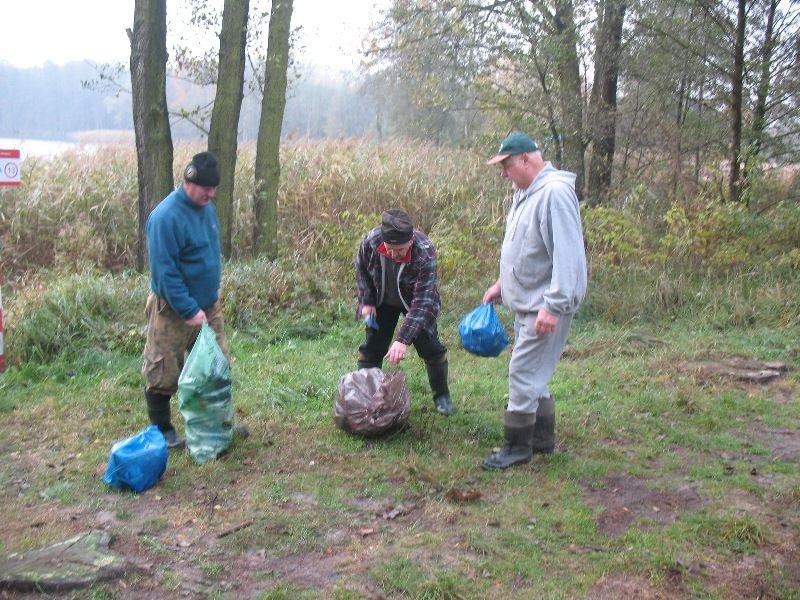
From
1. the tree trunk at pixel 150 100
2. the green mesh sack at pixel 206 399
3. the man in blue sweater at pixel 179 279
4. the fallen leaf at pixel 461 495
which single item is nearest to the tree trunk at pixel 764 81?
the tree trunk at pixel 150 100

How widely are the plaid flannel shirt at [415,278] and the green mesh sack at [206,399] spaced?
3.55 feet

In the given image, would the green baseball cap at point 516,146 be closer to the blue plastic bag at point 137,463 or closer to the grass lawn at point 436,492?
the grass lawn at point 436,492

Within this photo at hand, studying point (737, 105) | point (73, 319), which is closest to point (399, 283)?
point (73, 319)

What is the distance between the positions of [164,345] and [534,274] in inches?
87.9

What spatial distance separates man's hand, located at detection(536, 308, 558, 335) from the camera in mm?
4211

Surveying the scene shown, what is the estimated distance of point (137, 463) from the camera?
4.46 metres

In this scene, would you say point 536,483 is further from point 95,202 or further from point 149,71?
point 95,202

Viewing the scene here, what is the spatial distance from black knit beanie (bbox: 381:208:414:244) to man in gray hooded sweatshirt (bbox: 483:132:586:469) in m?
0.63

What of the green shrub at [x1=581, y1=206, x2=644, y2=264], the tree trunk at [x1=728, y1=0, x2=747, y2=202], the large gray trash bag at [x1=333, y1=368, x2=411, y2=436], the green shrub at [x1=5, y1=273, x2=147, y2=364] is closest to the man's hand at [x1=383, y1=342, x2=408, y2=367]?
the large gray trash bag at [x1=333, y1=368, x2=411, y2=436]

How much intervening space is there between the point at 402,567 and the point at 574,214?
1970 millimetres

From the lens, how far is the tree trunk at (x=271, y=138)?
10.1 meters

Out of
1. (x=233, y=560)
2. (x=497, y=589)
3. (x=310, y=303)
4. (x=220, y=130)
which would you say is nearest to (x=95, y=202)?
(x=220, y=130)

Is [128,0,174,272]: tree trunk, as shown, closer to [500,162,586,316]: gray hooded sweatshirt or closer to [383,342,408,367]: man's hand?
[383,342,408,367]: man's hand

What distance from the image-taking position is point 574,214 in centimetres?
421
